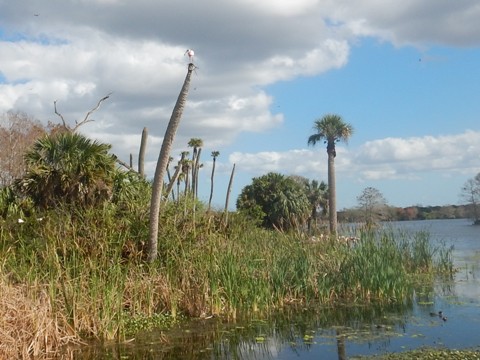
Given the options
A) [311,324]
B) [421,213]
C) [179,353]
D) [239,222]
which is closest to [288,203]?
[239,222]

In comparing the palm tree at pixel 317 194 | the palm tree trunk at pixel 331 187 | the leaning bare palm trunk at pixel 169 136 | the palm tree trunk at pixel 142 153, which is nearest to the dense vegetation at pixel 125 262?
the leaning bare palm trunk at pixel 169 136

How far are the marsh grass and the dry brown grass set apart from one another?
2cm

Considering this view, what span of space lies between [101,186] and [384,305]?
674 cm

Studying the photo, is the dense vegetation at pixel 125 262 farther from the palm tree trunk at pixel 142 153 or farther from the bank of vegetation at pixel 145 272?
the palm tree trunk at pixel 142 153

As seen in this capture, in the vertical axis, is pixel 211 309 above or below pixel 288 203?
below

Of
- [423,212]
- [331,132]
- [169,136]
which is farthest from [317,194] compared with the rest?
[169,136]

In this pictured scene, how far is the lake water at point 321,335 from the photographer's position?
9711 mm

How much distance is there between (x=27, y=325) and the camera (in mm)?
8805

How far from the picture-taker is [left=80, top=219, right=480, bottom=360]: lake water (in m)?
9.71

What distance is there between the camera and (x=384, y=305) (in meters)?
13.2

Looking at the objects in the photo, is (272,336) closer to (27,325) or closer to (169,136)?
(27,325)

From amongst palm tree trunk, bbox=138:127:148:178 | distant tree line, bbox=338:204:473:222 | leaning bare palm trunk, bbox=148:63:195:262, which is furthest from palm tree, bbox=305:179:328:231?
leaning bare palm trunk, bbox=148:63:195:262

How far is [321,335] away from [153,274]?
3221mm

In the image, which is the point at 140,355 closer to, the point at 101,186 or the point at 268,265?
the point at 268,265
